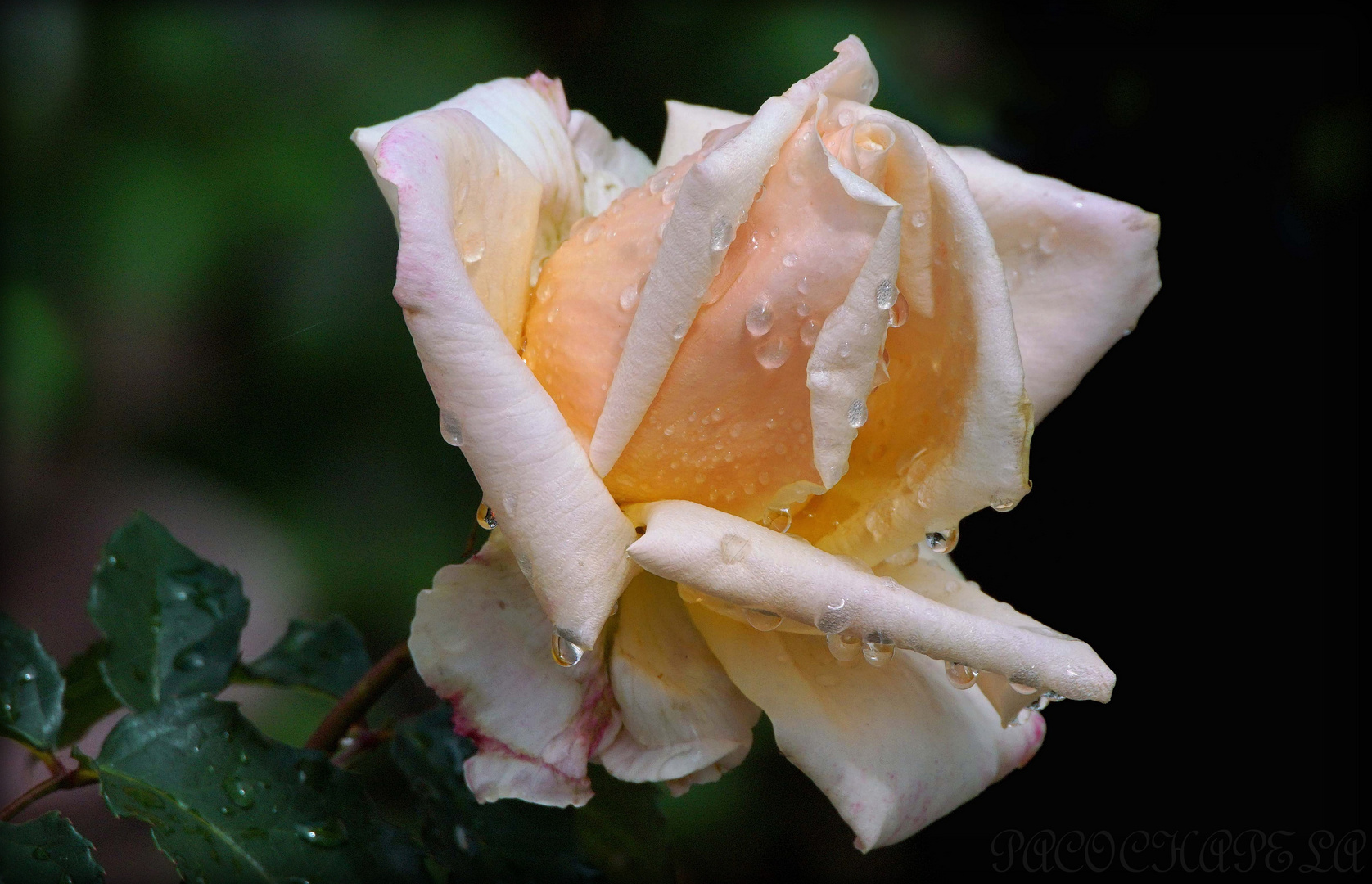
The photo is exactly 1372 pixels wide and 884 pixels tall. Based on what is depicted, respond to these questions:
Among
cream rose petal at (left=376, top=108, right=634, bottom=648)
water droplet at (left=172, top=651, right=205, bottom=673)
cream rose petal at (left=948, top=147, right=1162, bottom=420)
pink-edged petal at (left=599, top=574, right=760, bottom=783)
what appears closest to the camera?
cream rose petal at (left=376, top=108, right=634, bottom=648)

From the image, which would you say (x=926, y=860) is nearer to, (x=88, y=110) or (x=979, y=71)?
(x=979, y=71)

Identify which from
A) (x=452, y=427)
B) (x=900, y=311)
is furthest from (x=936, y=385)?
(x=452, y=427)

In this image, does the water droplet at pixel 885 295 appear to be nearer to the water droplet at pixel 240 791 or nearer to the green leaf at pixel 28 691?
the water droplet at pixel 240 791

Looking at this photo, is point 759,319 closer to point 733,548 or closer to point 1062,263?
point 733,548

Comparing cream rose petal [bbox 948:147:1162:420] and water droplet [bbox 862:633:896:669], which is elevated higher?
cream rose petal [bbox 948:147:1162:420]

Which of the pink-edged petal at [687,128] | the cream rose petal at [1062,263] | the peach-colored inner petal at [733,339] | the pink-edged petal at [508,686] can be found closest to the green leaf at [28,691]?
the pink-edged petal at [508,686]

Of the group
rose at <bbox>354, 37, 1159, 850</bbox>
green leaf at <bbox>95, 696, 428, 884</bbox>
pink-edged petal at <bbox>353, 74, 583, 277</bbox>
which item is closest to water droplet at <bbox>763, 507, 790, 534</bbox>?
rose at <bbox>354, 37, 1159, 850</bbox>

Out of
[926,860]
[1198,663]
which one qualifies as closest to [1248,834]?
[1198,663]

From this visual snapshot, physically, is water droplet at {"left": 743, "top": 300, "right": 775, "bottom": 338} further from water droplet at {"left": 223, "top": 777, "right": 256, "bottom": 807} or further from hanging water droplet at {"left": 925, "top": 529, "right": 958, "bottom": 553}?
water droplet at {"left": 223, "top": 777, "right": 256, "bottom": 807}

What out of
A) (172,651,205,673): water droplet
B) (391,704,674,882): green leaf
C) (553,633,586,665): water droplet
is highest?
(553,633,586,665): water droplet
